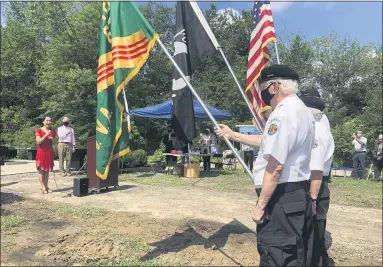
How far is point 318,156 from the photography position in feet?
12.3

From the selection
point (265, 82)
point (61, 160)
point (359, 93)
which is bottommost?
point (61, 160)

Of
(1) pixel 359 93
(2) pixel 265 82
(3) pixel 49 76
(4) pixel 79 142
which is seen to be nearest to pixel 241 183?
(2) pixel 265 82

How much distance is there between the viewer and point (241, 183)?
11.1 m

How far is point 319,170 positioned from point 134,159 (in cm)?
1083

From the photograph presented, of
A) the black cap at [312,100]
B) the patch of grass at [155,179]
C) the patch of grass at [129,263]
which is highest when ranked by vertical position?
the black cap at [312,100]

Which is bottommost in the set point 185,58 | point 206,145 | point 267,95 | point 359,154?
point 359,154

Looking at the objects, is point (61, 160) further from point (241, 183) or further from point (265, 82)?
point (265, 82)

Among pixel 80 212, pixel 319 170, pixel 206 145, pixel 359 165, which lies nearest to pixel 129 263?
pixel 319 170

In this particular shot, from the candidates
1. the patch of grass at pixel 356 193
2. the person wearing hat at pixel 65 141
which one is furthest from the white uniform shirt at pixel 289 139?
the person wearing hat at pixel 65 141

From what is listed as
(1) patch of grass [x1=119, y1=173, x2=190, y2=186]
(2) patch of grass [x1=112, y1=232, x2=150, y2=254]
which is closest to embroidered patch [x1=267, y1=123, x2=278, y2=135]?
(2) patch of grass [x1=112, y1=232, x2=150, y2=254]

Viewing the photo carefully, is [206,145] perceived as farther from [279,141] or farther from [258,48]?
[279,141]

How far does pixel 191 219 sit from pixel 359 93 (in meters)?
28.6

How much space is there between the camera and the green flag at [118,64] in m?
4.59

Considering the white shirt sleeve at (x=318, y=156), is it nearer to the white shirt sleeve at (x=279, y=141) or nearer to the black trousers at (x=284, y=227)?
the black trousers at (x=284, y=227)
